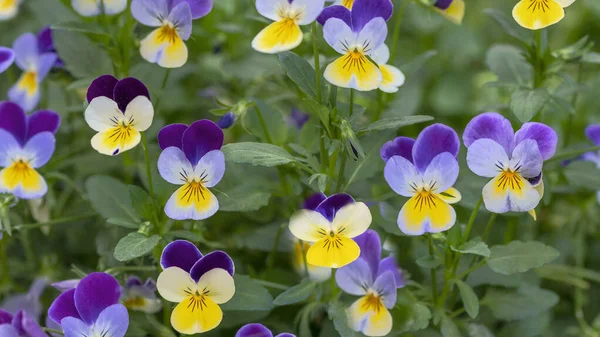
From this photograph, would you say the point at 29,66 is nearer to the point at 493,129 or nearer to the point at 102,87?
the point at 102,87

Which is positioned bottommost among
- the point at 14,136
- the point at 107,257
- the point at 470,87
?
the point at 107,257

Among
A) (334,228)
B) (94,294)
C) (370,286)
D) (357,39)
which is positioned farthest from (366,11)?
(94,294)

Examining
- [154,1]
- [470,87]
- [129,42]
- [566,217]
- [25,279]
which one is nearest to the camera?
[154,1]

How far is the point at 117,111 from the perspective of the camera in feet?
3.42

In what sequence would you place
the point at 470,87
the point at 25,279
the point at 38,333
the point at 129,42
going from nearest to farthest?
1. the point at 38,333
2. the point at 129,42
3. the point at 25,279
4. the point at 470,87

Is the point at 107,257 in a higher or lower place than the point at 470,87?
lower

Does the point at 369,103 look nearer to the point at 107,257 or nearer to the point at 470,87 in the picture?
the point at 107,257

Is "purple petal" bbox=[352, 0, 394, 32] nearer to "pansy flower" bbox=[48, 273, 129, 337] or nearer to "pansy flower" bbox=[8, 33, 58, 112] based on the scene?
"pansy flower" bbox=[48, 273, 129, 337]

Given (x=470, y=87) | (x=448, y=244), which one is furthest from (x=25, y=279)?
(x=470, y=87)

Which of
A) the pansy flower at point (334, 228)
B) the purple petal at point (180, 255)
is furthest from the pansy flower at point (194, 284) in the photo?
the pansy flower at point (334, 228)

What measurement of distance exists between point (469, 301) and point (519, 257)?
0.11 meters

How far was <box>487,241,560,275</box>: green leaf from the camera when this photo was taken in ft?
3.57

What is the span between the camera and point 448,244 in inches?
42.4

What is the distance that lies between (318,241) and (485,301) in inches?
16.6
